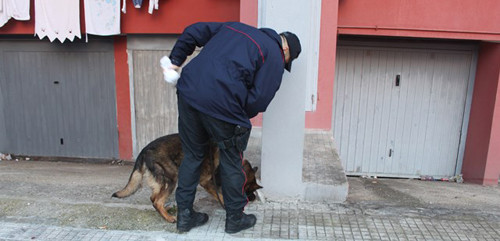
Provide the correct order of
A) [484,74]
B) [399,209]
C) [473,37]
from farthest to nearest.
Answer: [484,74] → [473,37] → [399,209]

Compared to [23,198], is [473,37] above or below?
above

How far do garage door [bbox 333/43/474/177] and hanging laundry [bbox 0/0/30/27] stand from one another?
20.0 feet

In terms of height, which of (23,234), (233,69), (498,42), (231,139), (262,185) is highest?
(498,42)

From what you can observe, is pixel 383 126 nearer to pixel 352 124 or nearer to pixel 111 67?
pixel 352 124

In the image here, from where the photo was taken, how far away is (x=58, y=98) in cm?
743

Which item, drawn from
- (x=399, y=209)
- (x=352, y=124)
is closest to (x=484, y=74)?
(x=352, y=124)

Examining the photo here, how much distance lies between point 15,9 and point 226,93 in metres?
6.30

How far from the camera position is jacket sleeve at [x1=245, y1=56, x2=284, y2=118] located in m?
2.37

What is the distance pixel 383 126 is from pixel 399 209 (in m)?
4.37

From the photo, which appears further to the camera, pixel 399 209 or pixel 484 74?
pixel 484 74

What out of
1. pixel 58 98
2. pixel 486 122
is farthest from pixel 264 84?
pixel 58 98

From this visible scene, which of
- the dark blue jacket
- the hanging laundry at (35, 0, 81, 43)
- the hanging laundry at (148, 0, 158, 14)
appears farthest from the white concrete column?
the hanging laundry at (35, 0, 81, 43)

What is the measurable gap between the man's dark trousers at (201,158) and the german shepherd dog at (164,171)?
0.60 ft

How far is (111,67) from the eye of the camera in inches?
280
